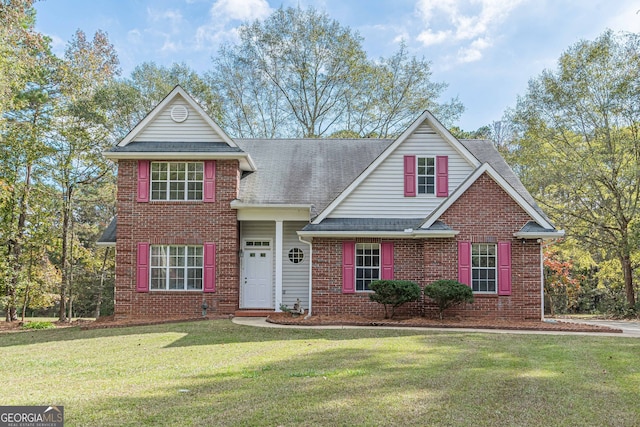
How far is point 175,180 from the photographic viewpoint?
1722cm

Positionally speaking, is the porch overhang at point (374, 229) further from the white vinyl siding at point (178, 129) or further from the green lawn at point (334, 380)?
the white vinyl siding at point (178, 129)

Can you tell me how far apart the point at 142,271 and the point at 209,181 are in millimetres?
3567

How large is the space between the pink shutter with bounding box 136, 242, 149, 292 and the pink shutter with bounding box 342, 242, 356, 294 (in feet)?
20.6

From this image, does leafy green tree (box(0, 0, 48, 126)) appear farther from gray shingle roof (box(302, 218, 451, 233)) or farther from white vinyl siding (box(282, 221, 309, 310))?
gray shingle roof (box(302, 218, 451, 233))

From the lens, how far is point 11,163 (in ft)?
67.7

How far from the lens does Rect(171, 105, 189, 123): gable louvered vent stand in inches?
685

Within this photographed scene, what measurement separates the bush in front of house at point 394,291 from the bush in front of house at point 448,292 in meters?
0.40

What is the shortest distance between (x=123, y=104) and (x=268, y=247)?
15.5 metres

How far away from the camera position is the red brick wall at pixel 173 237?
16.8 meters

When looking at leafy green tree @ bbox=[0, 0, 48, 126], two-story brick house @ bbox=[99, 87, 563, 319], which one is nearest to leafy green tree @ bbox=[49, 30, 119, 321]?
leafy green tree @ bbox=[0, 0, 48, 126]

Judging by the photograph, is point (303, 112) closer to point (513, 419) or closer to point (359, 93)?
point (359, 93)

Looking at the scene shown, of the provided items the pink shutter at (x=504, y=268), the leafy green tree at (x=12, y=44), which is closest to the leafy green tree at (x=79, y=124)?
the leafy green tree at (x=12, y=44)

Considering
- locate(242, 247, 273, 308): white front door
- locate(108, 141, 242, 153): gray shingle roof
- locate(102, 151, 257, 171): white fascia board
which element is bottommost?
locate(242, 247, 273, 308): white front door

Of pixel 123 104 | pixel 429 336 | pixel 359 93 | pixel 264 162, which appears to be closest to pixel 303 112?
pixel 359 93
